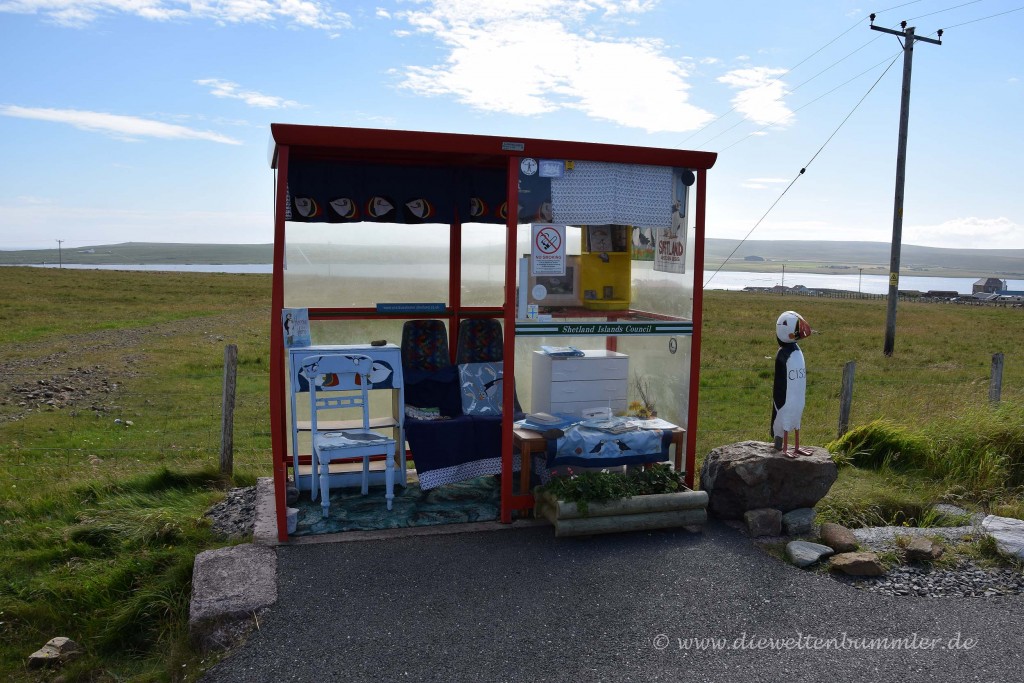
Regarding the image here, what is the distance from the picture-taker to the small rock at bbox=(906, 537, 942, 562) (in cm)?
514

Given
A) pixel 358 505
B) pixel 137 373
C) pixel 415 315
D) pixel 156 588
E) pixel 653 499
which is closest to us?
pixel 156 588

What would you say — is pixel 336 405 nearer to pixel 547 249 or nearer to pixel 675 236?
pixel 547 249

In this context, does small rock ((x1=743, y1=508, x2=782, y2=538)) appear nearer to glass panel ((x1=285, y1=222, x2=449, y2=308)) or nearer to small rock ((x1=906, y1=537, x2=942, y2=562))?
small rock ((x1=906, y1=537, x2=942, y2=562))

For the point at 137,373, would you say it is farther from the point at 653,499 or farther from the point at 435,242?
the point at 653,499

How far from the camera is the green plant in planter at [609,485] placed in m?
5.43

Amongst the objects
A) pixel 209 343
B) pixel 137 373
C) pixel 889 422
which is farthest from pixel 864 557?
pixel 209 343

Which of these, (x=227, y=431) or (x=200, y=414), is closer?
(x=227, y=431)

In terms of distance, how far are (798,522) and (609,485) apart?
4.54 feet

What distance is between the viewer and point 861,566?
495cm

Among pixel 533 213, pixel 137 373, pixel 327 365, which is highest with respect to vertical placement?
pixel 533 213

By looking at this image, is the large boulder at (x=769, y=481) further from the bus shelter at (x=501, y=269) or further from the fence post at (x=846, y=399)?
the fence post at (x=846, y=399)

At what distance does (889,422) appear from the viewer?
757cm

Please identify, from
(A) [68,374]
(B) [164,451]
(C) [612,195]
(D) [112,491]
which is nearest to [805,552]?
(C) [612,195]

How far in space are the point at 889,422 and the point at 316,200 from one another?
5.69m
